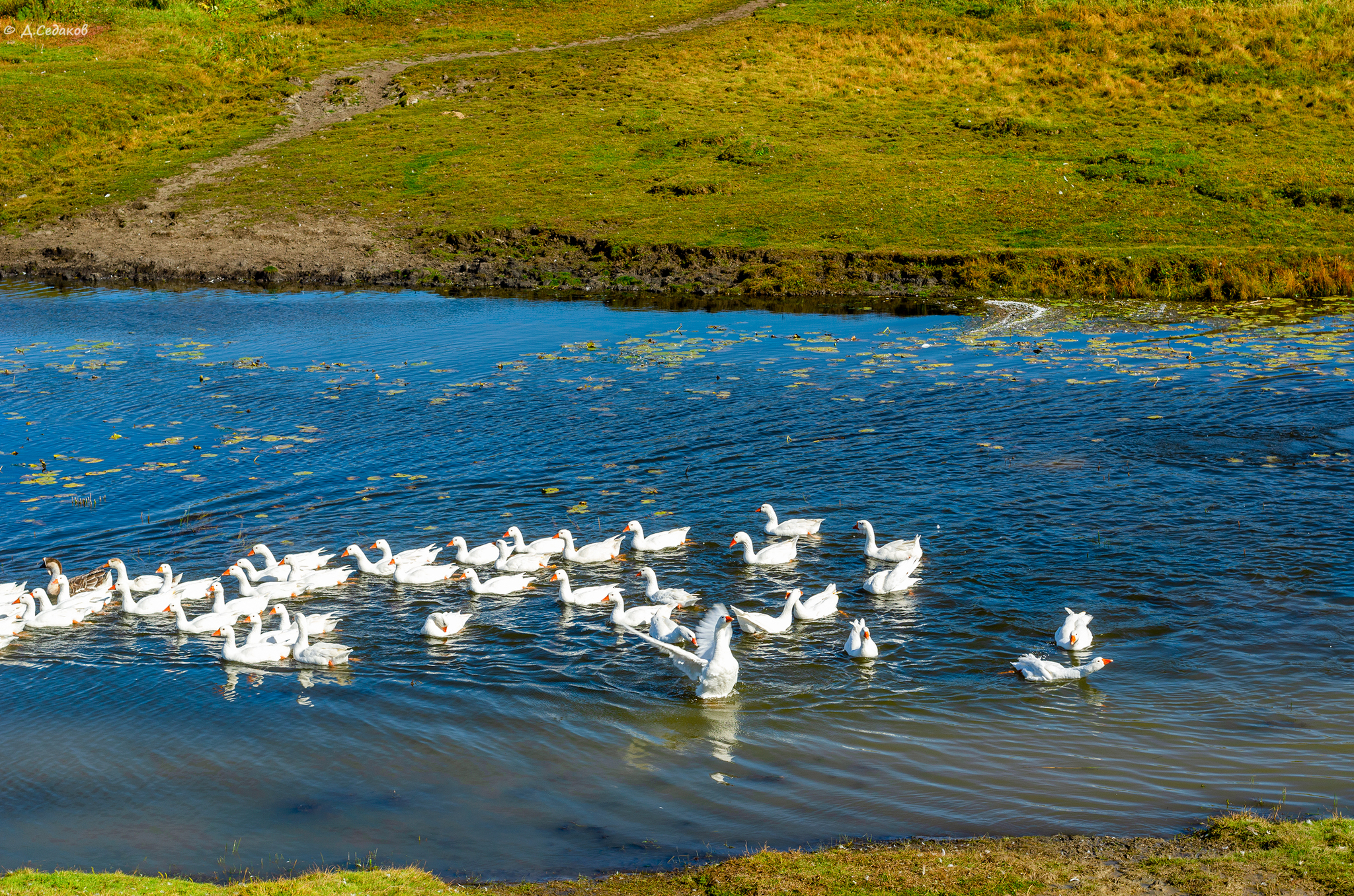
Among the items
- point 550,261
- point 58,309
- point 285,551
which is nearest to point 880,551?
point 285,551

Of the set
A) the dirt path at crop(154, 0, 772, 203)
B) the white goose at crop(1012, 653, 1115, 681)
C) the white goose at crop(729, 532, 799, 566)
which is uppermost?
the dirt path at crop(154, 0, 772, 203)

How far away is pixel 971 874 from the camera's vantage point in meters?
9.95

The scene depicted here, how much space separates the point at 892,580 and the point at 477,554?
6996 millimetres

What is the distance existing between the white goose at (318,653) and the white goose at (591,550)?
4.32 m

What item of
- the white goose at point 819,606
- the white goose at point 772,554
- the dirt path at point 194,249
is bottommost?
the white goose at point 819,606

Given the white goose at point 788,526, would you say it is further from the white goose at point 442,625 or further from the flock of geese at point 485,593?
the white goose at point 442,625

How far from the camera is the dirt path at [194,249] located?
45844mm

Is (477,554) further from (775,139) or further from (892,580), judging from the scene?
(775,139)

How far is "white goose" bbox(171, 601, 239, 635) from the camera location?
1691 cm

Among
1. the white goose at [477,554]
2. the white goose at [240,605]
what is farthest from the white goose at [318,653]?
the white goose at [477,554]

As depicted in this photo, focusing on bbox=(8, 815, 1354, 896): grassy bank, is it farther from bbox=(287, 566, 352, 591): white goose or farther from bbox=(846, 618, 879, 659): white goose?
bbox=(287, 566, 352, 591): white goose

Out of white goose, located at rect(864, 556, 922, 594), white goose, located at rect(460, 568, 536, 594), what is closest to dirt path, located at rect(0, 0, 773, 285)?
white goose, located at rect(460, 568, 536, 594)

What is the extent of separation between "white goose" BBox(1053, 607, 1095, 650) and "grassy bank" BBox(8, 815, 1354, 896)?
4.37 meters

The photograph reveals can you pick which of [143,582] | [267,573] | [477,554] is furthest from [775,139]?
[143,582]
